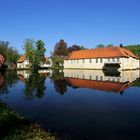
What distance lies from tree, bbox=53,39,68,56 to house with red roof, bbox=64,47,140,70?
96.8ft

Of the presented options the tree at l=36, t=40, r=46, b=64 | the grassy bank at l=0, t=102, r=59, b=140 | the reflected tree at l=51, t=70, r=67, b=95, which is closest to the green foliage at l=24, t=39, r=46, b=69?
the tree at l=36, t=40, r=46, b=64

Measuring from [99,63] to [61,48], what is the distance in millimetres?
47218

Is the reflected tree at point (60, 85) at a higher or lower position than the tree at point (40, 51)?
lower

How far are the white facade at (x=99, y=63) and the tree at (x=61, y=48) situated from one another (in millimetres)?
28580

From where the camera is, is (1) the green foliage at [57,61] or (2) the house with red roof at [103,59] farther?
(1) the green foliage at [57,61]

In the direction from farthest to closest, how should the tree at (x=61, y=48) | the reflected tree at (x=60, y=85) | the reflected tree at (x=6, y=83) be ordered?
the tree at (x=61, y=48) → the reflected tree at (x=6, y=83) → the reflected tree at (x=60, y=85)

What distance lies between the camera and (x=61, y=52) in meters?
125

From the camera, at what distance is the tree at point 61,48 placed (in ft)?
411

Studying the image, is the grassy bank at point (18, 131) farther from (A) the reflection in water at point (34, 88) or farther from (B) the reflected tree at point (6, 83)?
(B) the reflected tree at point (6, 83)

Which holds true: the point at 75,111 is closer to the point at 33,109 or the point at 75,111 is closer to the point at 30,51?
the point at 33,109

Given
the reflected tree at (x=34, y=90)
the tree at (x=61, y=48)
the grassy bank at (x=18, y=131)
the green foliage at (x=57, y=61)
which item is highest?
the tree at (x=61, y=48)

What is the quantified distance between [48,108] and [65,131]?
5.41 m

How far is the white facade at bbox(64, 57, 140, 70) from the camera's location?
7525cm

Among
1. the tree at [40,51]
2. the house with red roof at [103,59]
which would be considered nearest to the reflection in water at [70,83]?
the house with red roof at [103,59]
